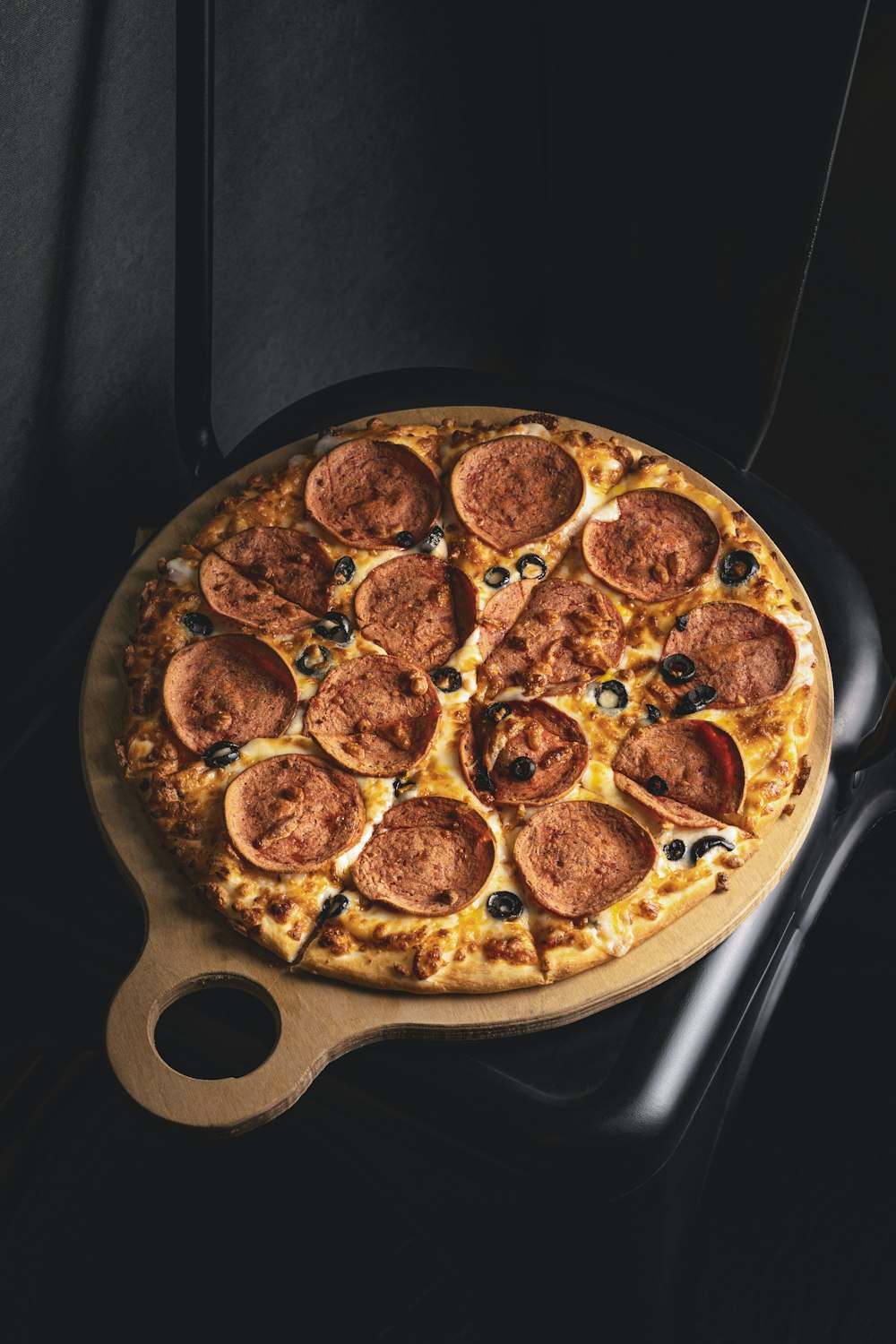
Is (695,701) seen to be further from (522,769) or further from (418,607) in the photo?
(418,607)

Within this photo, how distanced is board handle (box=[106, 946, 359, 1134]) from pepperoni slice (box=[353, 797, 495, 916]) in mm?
200

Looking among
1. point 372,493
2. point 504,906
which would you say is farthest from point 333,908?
point 372,493

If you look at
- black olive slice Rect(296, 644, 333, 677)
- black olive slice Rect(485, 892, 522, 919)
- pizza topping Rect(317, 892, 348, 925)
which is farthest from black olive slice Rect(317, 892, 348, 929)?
black olive slice Rect(296, 644, 333, 677)

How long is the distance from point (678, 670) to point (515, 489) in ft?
1.66

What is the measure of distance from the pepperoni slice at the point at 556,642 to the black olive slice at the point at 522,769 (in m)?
0.17

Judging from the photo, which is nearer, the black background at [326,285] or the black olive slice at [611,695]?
the black olive slice at [611,695]

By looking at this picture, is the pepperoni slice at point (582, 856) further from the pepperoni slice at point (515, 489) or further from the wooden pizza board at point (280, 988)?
the pepperoni slice at point (515, 489)

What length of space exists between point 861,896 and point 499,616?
1545 mm

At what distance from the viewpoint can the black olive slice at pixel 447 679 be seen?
2207 millimetres

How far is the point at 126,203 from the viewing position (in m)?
2.66

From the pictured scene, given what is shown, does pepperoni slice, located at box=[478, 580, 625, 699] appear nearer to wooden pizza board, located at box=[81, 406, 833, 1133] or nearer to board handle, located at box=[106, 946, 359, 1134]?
wooden pizza board, located at box=[81, 406, 833, 1133]

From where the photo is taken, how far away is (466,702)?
7.23 ft

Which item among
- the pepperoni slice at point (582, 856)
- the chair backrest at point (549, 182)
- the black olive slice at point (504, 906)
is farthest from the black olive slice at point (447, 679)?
the chair backrest at point (549, 182)

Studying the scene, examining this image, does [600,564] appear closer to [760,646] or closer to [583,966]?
[760,646]
